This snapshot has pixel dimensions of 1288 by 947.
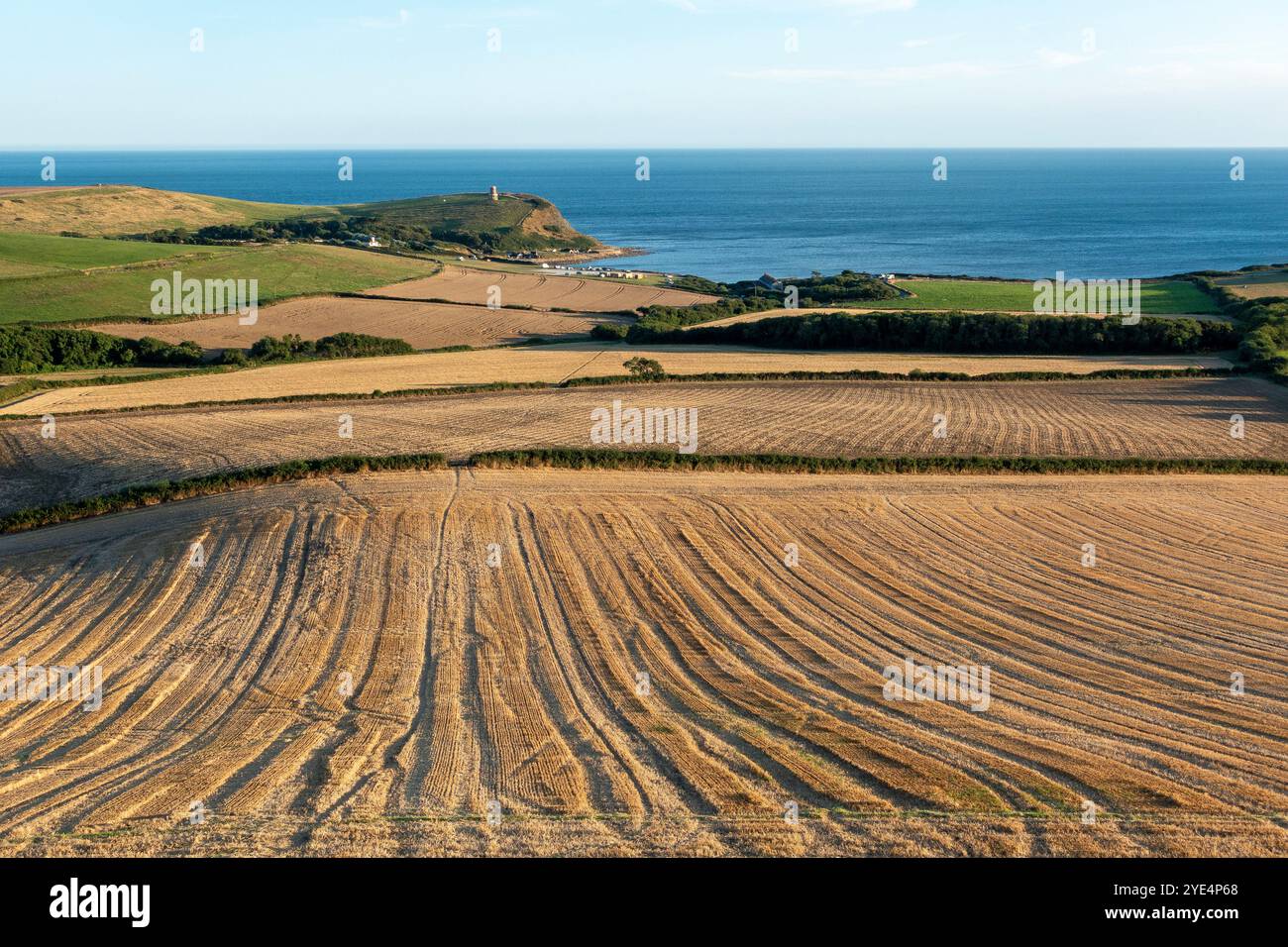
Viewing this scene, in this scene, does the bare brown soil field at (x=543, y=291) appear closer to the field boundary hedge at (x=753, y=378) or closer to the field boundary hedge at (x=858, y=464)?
the field boundary hedge at (x=753, y=378)

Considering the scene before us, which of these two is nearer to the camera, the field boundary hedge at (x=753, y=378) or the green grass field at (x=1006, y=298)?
the field boundary hedge at (x=753, y=378)

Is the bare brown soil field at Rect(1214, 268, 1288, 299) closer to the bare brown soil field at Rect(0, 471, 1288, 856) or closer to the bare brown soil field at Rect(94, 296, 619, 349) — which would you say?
the bare brown soil field at Rect(94, 296, 619, 349)

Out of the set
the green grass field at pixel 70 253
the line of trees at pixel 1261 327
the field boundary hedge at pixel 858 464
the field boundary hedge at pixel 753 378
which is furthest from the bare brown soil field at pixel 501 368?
the green grass field at pixel 70 253

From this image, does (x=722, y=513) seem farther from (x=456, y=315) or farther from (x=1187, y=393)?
(x=456, y=315)

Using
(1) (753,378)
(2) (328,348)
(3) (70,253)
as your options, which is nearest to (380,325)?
(2) (328,348)

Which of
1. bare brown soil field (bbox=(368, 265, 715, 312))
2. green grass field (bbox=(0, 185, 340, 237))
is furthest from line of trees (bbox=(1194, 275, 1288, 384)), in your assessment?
green grass field (bbox=(0, 185, 340, 237))
